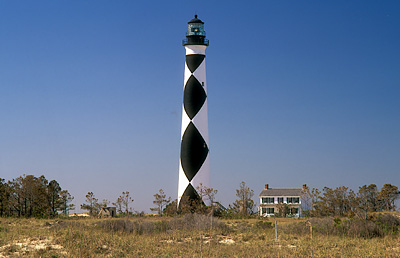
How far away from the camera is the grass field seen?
21.2 meters

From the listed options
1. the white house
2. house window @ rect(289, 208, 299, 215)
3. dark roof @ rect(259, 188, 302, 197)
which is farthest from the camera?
dark roof @ rect(259, 188, 302, 197)

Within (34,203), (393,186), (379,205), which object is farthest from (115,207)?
(393,186)

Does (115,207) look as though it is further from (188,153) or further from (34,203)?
(188,153)

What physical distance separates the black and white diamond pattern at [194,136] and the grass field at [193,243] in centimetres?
1494

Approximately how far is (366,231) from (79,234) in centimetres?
Answer: 1453

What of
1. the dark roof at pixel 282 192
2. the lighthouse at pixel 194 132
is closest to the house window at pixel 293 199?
the dark roof at pixel 282 192

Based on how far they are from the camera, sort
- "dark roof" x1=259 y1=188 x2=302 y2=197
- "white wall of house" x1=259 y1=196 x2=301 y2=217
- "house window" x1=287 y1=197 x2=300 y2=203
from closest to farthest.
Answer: "white wall of house" x1=259 y1=196 x2=301 y2=217, "house window" x1=287 y1=197 x2=300 y2=203, "dark roof" x1=259 y1=188 x2=302 y2=197

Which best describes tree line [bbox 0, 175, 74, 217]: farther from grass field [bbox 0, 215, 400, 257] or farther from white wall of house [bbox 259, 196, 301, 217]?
white wall of house [bbox 259, 196, 301, 217]

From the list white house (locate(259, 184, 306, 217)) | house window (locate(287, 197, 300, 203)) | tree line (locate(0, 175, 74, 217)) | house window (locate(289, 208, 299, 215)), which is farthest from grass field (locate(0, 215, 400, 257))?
house window (locate(287, 197, 300, 203))

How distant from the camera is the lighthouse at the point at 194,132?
45.0 m

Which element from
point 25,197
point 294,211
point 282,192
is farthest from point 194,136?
point 282,192

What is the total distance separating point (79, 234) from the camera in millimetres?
24328

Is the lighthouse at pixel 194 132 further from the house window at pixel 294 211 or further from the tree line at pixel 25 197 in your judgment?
the house window at pixel 294 211

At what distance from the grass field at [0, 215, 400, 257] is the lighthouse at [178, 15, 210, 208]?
14.9m
